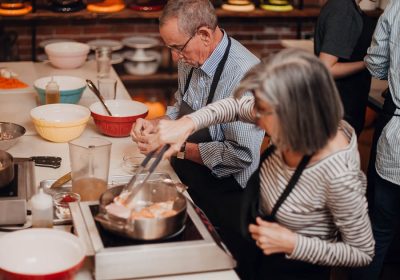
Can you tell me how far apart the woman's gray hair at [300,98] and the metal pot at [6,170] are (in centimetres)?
88

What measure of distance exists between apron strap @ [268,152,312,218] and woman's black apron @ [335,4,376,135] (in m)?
1.88

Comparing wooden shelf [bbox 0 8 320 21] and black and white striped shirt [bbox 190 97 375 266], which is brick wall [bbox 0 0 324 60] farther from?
black and white striped shirt [bbox 190 97 375 266]

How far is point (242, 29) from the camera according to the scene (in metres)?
5.93

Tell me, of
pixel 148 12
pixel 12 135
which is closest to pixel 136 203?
pixel 12 135

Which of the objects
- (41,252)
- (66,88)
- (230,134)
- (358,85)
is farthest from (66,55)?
(41,252)

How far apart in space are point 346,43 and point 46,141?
5.53ft

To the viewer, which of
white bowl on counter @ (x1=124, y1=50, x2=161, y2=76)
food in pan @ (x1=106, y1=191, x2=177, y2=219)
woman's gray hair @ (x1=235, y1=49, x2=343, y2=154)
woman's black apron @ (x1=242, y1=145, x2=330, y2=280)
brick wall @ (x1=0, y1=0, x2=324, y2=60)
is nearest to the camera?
woman's gray hair @ (x1=235, y1=49, x2=343, y2=154)

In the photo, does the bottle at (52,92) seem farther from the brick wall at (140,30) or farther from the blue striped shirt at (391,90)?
the brick wall at (140,30)

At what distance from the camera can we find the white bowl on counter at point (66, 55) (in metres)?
3.98

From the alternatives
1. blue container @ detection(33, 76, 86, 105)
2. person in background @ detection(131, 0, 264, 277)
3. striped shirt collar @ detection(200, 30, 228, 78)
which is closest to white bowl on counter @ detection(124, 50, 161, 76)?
blue container @ detection(33, 76, 86, 105)

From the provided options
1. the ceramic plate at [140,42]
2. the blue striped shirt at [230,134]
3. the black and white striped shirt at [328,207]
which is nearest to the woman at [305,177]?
the black and white striped shirt at [328,207]

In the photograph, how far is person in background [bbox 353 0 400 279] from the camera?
9.48ft

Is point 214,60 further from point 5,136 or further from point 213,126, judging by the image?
point 5,136

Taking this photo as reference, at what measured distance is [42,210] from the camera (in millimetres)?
1976
